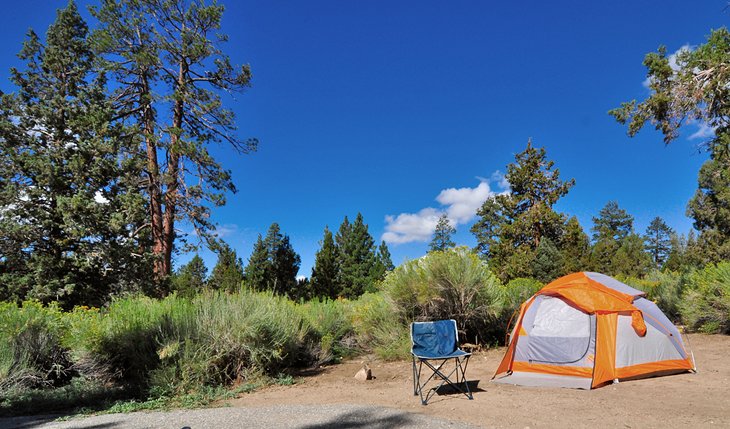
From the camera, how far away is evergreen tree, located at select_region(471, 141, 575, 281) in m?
25.9

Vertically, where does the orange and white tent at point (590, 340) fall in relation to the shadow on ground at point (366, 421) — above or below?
above

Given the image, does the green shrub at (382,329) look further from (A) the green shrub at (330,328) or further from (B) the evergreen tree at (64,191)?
(B) the evergreen tree at (64,191)

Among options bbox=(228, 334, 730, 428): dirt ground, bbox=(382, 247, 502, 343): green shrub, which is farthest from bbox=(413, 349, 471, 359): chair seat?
bbox=(382, 247, 502, 343): green shrub

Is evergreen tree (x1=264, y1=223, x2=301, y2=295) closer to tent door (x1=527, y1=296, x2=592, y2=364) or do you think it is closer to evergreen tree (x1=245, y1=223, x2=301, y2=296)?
evergreen tree (x1=245, y1=223, x2=301, y2=296)

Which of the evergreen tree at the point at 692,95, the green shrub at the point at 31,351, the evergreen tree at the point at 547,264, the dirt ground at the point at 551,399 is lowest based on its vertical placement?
the dirt ground at the point at 551,399

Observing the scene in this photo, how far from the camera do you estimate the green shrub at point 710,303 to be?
9328 millimetres

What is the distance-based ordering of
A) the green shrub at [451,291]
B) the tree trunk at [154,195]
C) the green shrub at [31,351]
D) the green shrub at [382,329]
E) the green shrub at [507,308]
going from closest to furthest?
the green shrub at [31,351], the green shrub at [382,329], the green shrub at [451,291], the green shrub at [507,308], the tree trunk at [154,195]

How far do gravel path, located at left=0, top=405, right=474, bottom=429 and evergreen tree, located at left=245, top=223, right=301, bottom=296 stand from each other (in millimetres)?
19676

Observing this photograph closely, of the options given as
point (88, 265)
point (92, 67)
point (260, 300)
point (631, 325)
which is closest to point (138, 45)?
point (92, 67)

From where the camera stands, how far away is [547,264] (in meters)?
24.5

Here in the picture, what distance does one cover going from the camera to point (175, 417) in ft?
14.9

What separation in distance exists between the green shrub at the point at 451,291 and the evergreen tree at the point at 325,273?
22433 millimetres

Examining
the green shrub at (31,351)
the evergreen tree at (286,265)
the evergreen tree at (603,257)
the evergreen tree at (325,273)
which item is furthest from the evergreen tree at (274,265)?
the evergreen tree at (603,257)

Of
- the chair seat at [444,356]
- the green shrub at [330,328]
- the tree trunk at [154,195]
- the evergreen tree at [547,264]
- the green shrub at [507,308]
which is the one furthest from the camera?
the evergreen tree at [547,264]
